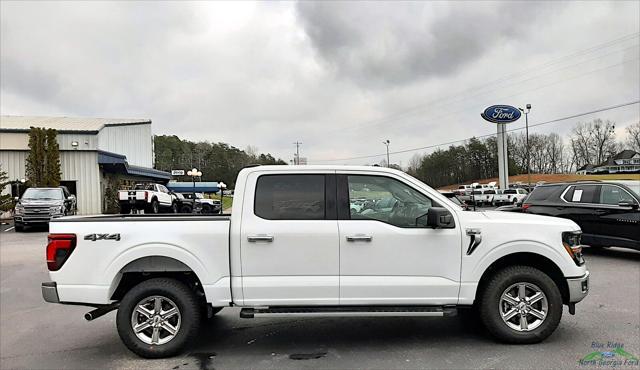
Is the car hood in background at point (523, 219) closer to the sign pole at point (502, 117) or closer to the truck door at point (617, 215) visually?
the truck door at point (617, 215)

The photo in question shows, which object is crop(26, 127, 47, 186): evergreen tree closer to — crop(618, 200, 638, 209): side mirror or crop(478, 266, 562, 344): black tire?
crop(618, 200, 638, 209): side mirror

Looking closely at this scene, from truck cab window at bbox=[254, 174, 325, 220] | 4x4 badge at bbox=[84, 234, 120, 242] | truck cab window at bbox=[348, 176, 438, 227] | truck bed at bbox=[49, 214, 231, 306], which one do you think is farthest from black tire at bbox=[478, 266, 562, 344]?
4x4 badge at bbox=[84, 234, 120, 242]

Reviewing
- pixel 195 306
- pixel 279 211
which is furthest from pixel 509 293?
pixel 195 306

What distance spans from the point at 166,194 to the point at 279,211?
2642 cm

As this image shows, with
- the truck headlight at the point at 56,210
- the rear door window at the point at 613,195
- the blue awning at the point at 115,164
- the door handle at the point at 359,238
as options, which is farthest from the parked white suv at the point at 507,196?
the door handle at the point at 359,238

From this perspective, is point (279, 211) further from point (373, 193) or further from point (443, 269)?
point (443, 269)

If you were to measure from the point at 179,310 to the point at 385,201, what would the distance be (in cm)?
239

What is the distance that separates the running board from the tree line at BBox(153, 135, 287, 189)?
97.8m

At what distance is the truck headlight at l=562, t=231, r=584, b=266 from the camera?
4773 mm

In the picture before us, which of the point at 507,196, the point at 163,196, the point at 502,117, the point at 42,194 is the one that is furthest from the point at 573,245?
the point at 502,117

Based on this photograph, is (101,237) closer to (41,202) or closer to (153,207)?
(41,202)

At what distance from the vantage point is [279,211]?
4723 millimetres

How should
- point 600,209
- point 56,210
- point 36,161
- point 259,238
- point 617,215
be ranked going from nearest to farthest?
point 259,238
point 617,215
point 600,209
point 56,210
point 36,161

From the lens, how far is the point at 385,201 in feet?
15.8
